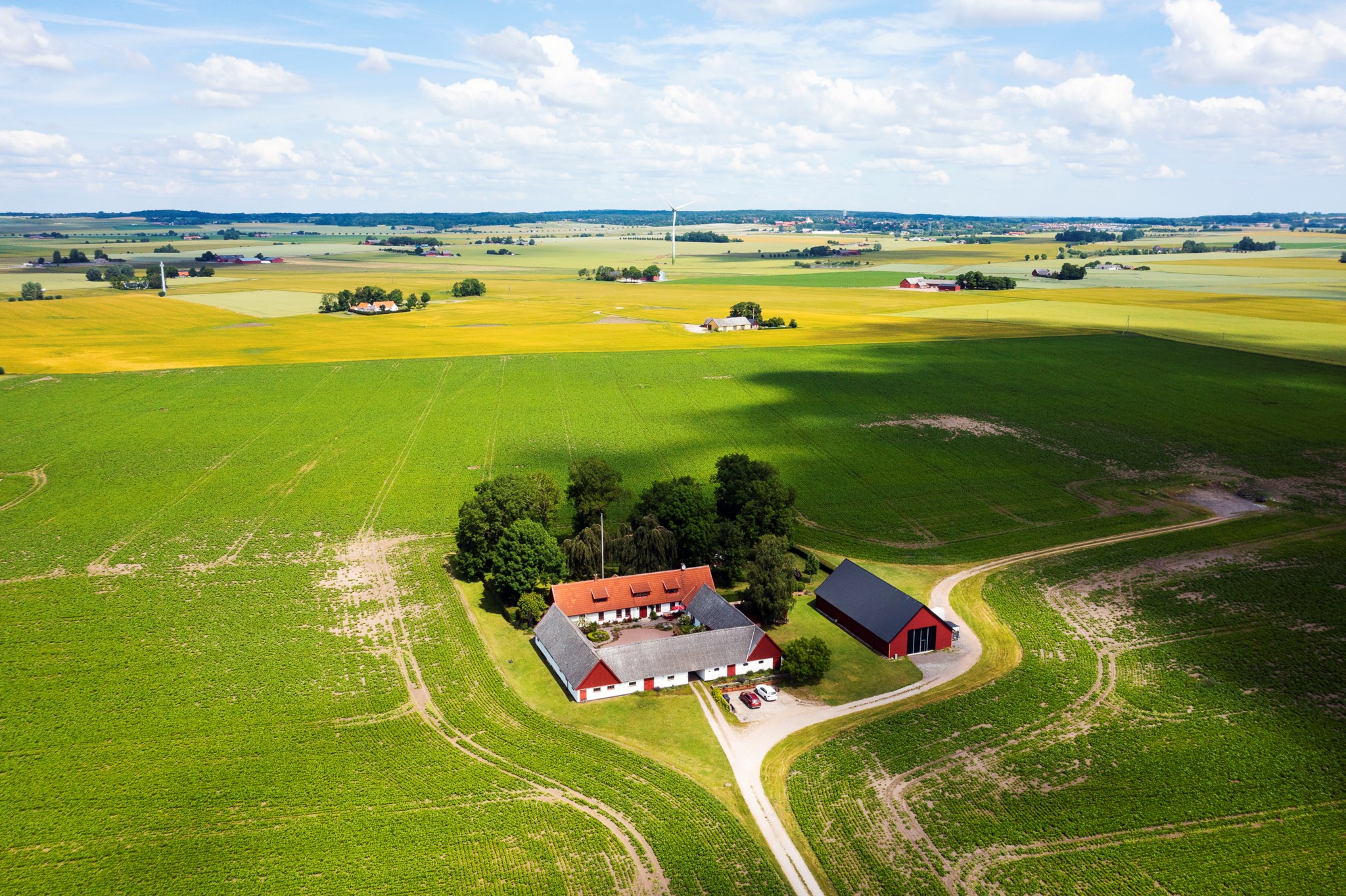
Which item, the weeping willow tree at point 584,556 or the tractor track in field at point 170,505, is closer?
the weeping willow tree at point 584,556

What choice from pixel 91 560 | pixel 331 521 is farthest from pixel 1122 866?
pixel 91 560

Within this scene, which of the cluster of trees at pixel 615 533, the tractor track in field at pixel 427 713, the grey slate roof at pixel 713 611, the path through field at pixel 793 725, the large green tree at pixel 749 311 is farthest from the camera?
the large green tree at pixel 749 311

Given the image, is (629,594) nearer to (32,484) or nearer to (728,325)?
(32,484)

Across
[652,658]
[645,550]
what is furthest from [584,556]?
[652,658]

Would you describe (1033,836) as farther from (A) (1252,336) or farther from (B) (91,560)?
(A) (1252,336)

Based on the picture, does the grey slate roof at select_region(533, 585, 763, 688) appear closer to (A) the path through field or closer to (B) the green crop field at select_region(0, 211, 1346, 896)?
(B) the green crop field at select_region(0, 211, 1346, 896)

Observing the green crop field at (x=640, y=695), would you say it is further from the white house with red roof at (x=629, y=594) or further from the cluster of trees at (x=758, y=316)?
the cluster of trees at (x=758, y=316)

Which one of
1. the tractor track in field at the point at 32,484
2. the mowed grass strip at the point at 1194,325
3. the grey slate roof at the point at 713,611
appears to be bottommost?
the grey slate roof at the point at 713,611

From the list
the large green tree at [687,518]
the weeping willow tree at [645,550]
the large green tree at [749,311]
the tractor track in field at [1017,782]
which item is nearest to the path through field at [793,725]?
the tractor track in field at [1017,782]
